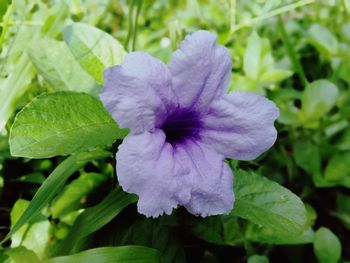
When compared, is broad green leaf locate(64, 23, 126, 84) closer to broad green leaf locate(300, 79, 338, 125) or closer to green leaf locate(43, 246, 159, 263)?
green leaf locate(43, 246, 159, 263)

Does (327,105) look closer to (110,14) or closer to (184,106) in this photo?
(184,106)

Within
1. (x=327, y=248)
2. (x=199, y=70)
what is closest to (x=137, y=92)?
(x=199, y=70)

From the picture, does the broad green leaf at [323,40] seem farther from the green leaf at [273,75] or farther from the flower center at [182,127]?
the flower center at [182,127]

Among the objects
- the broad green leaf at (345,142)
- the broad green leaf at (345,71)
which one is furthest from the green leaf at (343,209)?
the broad green leaf at (345,71)

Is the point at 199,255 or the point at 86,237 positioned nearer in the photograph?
the point at 86,237

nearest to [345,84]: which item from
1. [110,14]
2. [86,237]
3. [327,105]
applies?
[327,105]
